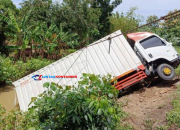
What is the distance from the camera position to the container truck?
646 cm

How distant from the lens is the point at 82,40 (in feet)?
56.6

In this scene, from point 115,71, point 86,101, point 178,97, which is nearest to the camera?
point 86,101

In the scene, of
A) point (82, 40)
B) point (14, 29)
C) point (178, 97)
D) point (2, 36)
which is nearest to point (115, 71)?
point (178, 97)

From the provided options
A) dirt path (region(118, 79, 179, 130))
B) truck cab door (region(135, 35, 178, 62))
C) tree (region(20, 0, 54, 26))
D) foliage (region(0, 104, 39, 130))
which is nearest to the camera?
foliage (region(0, 104, 39, 130))

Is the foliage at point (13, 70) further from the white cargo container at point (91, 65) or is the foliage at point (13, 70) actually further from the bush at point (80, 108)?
the bush at point (80, 108)

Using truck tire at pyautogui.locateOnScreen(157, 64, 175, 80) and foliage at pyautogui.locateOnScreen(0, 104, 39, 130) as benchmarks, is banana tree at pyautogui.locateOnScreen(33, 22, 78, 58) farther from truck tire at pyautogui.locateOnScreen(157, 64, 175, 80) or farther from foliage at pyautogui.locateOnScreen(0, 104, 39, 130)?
foliage at pyautogui.locateOnScreen(0, 104, 39, 130)

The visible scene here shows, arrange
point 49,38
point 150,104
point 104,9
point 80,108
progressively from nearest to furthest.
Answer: point 80,108, point 150,104, point 49,38, point 104,9

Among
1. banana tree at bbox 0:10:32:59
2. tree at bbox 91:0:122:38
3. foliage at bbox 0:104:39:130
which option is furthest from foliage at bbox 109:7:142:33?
foliage at bbox 0:104:39:130

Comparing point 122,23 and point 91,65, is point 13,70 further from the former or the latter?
point 122,23

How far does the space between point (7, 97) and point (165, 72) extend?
7023 mm

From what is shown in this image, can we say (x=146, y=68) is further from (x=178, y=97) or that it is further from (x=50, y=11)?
(x=50, y=11)

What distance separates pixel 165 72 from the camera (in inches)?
263

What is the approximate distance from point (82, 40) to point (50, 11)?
12.8ft

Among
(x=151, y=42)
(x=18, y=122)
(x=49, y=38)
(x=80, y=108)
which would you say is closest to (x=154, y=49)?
(x=151, y=42)
